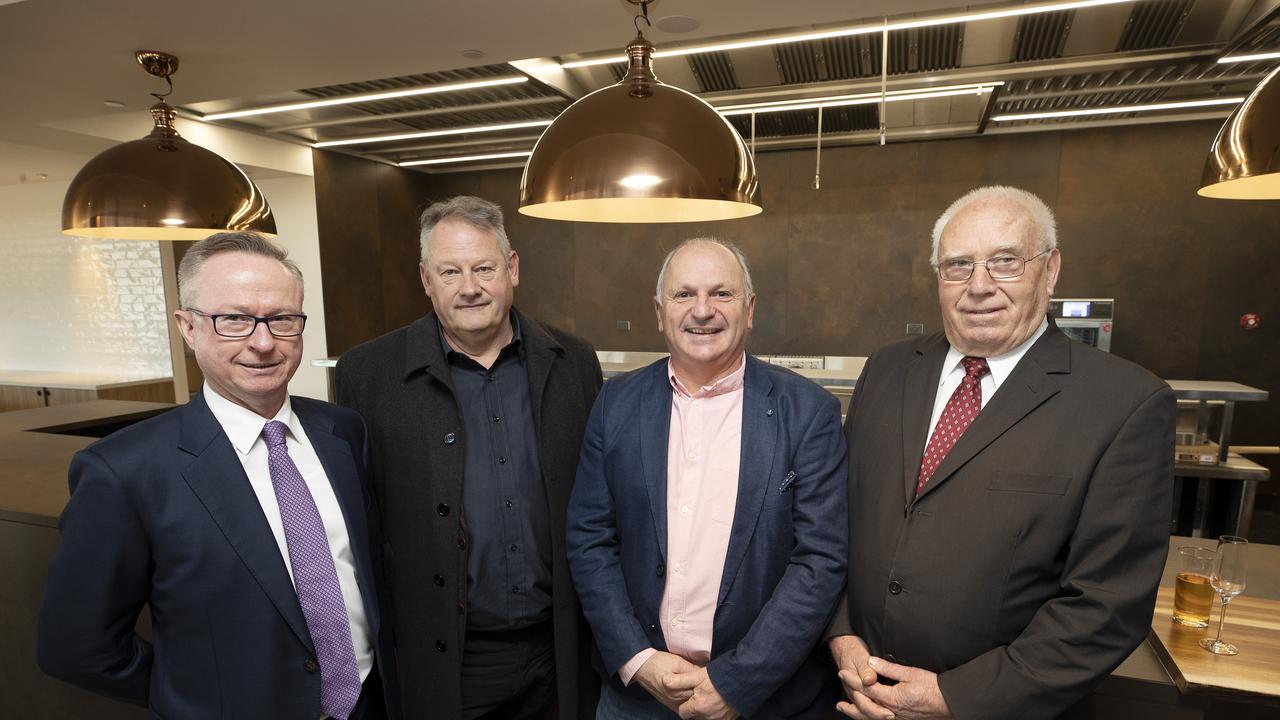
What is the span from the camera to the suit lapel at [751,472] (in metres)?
1.54

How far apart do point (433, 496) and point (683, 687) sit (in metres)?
0.79

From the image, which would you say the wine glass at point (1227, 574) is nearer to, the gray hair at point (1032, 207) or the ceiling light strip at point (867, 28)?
the gray hair at point (1032, 207)

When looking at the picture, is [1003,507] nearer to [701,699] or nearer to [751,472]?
[751,472]

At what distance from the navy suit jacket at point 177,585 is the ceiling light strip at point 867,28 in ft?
9.68

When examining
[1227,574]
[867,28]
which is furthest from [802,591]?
[867,28]

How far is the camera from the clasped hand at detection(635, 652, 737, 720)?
1487 millimetres

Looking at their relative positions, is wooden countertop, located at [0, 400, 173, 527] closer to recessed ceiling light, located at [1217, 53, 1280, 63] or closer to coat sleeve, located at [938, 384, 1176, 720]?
coat sleeve, located at [938, 384, 1176, 720]

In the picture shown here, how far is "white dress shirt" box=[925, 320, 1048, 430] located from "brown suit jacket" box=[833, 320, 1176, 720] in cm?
3

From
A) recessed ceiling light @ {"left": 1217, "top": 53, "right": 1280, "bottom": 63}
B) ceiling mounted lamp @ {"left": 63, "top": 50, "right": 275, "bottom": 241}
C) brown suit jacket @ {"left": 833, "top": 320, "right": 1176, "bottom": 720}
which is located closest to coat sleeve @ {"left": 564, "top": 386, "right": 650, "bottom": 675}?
brown suit jacket @ {"left": 833, "top": 320, "right": 1176, "bottom": 720}

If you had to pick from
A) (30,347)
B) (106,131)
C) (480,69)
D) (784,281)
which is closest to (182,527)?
(480,69)

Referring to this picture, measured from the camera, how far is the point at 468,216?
5.78ft

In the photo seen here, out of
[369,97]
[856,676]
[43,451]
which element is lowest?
[856,676]

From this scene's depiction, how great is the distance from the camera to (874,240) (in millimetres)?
6379

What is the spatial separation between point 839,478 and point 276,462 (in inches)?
50.1
